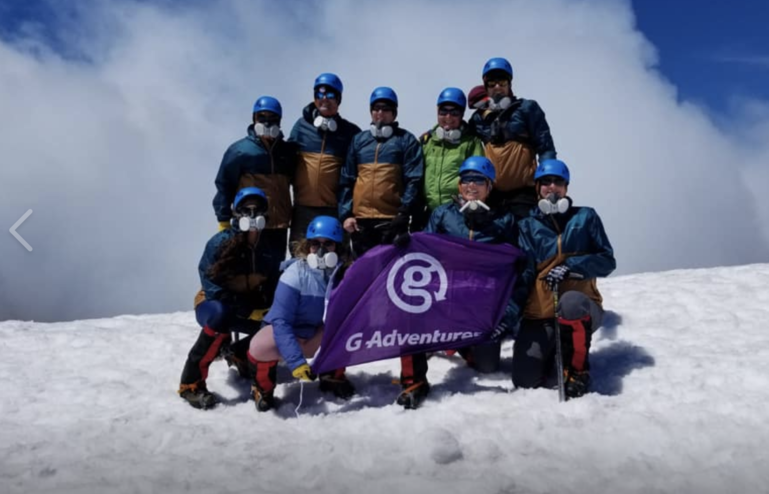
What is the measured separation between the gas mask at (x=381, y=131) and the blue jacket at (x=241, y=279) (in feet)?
7.02

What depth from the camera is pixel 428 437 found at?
16.8 feet

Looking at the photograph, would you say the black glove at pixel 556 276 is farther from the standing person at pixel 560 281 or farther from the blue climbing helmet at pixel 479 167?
the blue climbing helmet at pixel 479 167

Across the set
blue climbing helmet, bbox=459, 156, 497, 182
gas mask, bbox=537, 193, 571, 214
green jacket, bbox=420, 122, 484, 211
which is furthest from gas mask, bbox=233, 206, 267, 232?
gas mask, bbox=537, 193, 571, 214

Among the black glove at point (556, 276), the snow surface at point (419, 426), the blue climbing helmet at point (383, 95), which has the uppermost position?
the blue climbing helmet at point (383, 95)

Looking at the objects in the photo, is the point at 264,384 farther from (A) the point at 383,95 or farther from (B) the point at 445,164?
(A) the point at 383,95

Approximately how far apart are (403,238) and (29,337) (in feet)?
22.5

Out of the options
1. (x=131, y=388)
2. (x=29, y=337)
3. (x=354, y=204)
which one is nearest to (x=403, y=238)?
(x=354, y=204)

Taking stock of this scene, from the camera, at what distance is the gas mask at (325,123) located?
8.26 m

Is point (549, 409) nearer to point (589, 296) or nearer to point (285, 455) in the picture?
point (589, 296)

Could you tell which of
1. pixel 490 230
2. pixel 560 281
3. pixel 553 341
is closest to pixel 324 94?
pixel 490 230

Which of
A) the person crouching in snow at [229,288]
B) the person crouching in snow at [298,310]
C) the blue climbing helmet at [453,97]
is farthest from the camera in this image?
the blue climbing helmet at [453,97]

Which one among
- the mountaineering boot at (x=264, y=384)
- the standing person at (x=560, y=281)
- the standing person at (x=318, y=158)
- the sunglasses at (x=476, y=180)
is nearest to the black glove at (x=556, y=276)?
the standing person at (x=560, y=281)

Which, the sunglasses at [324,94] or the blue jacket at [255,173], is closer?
the blue jacket at [255,173]

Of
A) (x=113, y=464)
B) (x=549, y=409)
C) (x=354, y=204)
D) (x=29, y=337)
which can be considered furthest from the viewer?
(x=29, y=337)
